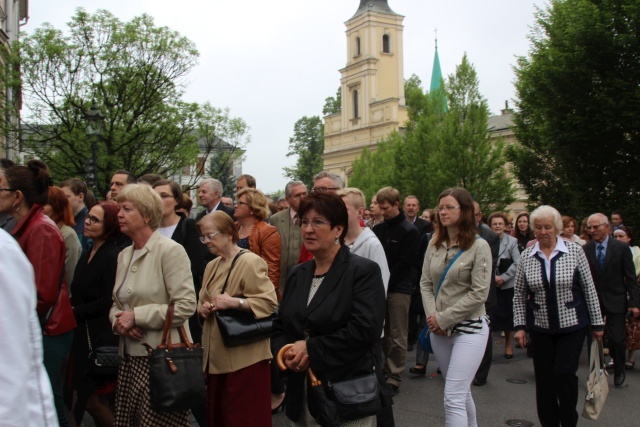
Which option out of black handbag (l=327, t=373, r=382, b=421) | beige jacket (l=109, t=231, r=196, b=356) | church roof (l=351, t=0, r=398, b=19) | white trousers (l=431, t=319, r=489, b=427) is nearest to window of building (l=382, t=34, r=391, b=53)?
church roof (l=351, t=0, r=398, b=19)

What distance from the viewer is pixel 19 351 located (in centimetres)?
161

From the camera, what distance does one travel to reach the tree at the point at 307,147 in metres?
Answer: 92.1

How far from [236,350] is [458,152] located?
128 ft

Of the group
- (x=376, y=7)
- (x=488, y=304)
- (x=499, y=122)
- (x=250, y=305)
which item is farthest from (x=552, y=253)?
(x=376, y=7)

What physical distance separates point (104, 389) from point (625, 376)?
23.5 ft

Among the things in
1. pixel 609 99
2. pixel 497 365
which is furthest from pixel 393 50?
pixel 497 365

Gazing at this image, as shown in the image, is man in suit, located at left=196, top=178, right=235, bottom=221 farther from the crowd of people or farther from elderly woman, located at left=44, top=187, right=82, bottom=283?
elderly woman, located at left=44, top=187, right=82, bottom=283

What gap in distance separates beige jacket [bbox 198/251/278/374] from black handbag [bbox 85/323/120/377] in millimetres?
630

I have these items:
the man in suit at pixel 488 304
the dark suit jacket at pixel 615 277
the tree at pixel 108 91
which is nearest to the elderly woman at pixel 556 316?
the man in suit at pixel 488 304

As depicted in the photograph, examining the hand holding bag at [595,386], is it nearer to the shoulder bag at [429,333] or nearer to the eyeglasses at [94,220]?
the shoulder bag at [429,333]

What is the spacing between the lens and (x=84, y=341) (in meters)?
5.23

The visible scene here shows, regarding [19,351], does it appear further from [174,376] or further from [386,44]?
[386,44]

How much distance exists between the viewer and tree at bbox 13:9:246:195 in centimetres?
2488

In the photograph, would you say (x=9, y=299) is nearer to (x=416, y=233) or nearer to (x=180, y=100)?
(x=416, y=233)
